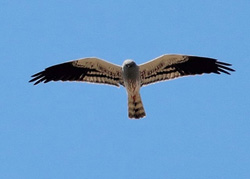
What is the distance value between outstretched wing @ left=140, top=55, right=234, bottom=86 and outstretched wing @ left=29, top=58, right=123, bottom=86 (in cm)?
83

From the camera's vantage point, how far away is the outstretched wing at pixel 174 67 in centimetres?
2907

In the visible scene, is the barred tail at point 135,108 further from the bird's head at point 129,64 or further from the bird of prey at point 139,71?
the bird's head at point 129,64

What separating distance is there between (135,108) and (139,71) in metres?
1.11

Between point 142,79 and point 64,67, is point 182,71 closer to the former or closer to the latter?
point 142,79

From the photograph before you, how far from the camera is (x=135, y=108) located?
29219mm

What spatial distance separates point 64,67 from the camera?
29.3 metres

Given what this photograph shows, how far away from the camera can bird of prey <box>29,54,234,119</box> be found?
29.1 meters

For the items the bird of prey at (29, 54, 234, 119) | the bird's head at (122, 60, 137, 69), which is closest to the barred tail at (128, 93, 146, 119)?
the bird of prey at (29, 54, 234, 119)

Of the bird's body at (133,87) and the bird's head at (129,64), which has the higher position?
the bird's head at (129,64)

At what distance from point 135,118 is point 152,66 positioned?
162 cm

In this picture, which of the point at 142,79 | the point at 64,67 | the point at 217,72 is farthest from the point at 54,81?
the point at 217,72

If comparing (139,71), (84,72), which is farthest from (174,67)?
(84,72)

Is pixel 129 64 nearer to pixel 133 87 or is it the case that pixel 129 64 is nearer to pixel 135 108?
pixel 133 87

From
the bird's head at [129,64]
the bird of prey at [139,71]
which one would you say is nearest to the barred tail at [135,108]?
the bird of prey at [139,71]
